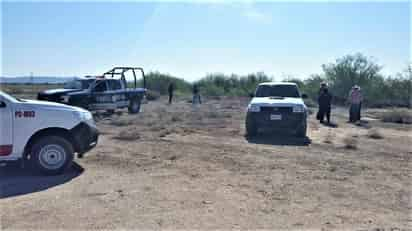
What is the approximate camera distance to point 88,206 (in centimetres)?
538

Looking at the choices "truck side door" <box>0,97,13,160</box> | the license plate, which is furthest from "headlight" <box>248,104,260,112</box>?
"truck side door" <box>0,97,13,160</box>

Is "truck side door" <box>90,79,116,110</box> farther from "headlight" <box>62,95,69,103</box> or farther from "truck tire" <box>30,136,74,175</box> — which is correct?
"truck tire" <box>30,136,74,175</box>

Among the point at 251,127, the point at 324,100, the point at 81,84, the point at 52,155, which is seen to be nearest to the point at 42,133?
the point at 52,155

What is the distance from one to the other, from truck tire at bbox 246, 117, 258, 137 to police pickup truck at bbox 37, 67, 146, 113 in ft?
27.8

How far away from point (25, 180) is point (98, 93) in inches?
478

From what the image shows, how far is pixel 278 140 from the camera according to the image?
38.7 feet

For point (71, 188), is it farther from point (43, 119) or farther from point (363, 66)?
point (363, 66)

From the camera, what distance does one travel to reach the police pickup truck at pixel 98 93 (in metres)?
17.6

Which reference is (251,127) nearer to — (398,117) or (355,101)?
(355,101)

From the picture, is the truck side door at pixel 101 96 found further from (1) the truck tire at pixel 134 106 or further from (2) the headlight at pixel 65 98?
(1) the truck tire at pixel 134 106

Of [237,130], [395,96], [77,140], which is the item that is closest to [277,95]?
[237,130]

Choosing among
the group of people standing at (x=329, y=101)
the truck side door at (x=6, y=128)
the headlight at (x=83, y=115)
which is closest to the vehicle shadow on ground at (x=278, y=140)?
the headlight at (x=83, y=115)

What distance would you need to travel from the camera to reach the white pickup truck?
6.66 metres

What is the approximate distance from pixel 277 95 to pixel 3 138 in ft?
30.0
